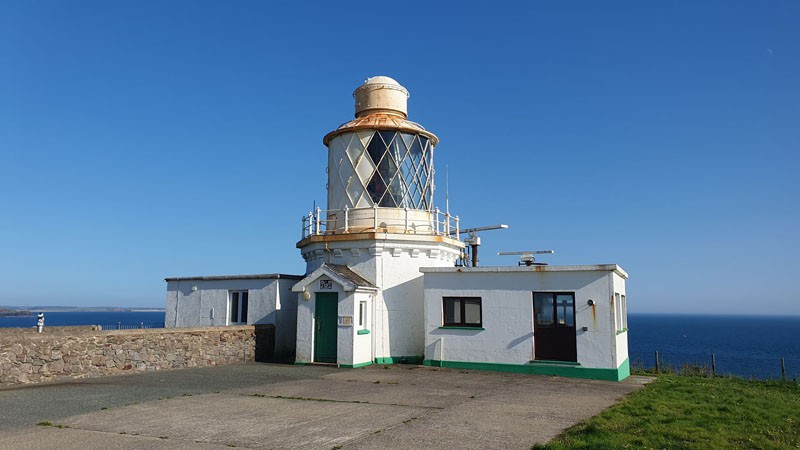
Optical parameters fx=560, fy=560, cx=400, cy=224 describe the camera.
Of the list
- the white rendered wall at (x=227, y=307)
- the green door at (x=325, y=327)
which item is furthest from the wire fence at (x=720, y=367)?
the white rendered wall at (x=227, y=307)

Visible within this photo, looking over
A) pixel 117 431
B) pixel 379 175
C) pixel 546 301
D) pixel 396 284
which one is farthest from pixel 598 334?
pixel 117 431

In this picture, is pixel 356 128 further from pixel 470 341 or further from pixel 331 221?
pixel 470 341

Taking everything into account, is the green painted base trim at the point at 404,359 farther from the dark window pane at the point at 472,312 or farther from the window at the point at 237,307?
the window at the point at 237,307

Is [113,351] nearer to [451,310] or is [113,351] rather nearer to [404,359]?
[404,359]

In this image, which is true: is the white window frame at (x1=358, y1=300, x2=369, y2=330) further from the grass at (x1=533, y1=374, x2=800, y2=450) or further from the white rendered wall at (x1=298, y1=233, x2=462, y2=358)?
the grass at (x1=533, y1=374, x2=800, y2=450)

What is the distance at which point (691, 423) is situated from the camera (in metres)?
8.45

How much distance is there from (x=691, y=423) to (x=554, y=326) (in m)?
6.45

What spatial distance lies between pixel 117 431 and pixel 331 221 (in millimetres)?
11032

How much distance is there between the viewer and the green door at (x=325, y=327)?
1633cm

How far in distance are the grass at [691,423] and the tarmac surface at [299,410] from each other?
19.2 inches

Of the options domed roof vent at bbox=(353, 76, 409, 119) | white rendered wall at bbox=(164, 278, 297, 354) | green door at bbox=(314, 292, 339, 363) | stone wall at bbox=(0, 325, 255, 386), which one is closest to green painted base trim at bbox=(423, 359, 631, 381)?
green door at bbox=(314, 292, 339, 363)

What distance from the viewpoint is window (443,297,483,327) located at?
52.2ft

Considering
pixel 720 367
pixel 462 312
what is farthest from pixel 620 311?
pixel 720 367

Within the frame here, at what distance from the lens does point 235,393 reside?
1121cm
